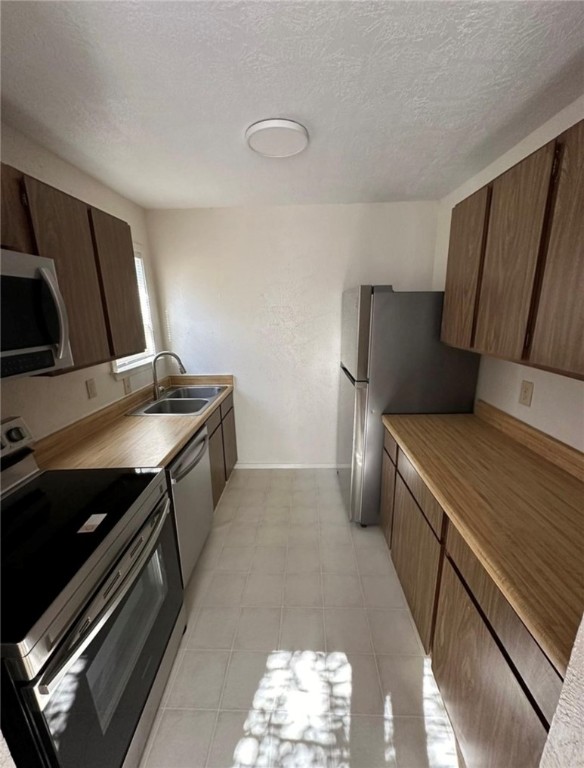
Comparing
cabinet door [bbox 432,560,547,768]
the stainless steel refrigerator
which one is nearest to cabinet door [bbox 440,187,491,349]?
the stainless steel refrigerator

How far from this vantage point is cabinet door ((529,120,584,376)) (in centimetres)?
95

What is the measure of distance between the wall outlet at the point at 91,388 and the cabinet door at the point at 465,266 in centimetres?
217

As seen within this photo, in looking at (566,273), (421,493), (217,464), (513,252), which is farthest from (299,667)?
(513,252)

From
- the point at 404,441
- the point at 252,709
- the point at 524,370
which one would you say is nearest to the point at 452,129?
the point at 524,370

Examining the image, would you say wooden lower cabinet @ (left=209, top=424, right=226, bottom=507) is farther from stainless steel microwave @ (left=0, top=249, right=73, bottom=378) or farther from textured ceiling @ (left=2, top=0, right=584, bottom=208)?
textured ceiling @ (left=2, top=0, right=584, bottom=208)

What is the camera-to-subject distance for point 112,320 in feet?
5.43

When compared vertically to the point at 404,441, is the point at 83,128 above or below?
above

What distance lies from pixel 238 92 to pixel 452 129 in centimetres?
102

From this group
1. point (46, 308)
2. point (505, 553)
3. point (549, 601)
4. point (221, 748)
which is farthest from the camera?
point (221, 748)

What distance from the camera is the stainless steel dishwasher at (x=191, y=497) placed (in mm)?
1671

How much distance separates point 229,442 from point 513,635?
7.84 ft

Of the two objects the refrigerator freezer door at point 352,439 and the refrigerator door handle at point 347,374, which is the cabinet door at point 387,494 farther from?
the refrigerator door handle at point 347,374

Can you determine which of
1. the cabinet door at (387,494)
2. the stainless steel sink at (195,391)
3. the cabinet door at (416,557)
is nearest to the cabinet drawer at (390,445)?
the cabinet door at (387,494)

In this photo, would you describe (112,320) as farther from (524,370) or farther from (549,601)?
(524,370)
